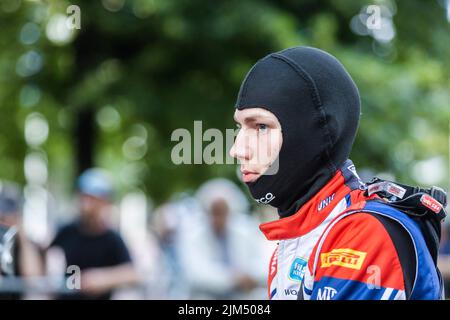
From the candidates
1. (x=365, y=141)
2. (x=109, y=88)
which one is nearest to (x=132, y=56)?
(x=109, y=88)

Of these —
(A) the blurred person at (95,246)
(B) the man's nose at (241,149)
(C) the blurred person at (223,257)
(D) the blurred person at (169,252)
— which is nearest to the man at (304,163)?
(B) the man's nose at (241,149)

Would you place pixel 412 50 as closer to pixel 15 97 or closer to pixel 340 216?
pixel 15 97

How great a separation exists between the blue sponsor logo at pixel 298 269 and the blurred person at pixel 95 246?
479 cm

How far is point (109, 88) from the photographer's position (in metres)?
9.88

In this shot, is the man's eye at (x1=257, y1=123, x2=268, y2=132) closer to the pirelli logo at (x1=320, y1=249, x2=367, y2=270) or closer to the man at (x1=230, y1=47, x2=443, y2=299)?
the man at (x1=230, y1=47, x2=443, y2=299)

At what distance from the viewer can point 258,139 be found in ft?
7.26

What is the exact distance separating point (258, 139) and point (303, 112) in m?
0.14

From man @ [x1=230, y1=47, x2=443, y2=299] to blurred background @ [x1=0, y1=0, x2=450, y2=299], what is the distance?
3906mm

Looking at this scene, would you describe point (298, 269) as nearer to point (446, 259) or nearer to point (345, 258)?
point (345, 258)

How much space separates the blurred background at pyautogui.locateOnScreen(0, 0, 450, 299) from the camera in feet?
23.0

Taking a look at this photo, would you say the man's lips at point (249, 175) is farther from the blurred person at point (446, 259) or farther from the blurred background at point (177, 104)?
the blurred person at point (446, 259)

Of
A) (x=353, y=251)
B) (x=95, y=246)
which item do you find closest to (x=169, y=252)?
(x=95, y=246)
